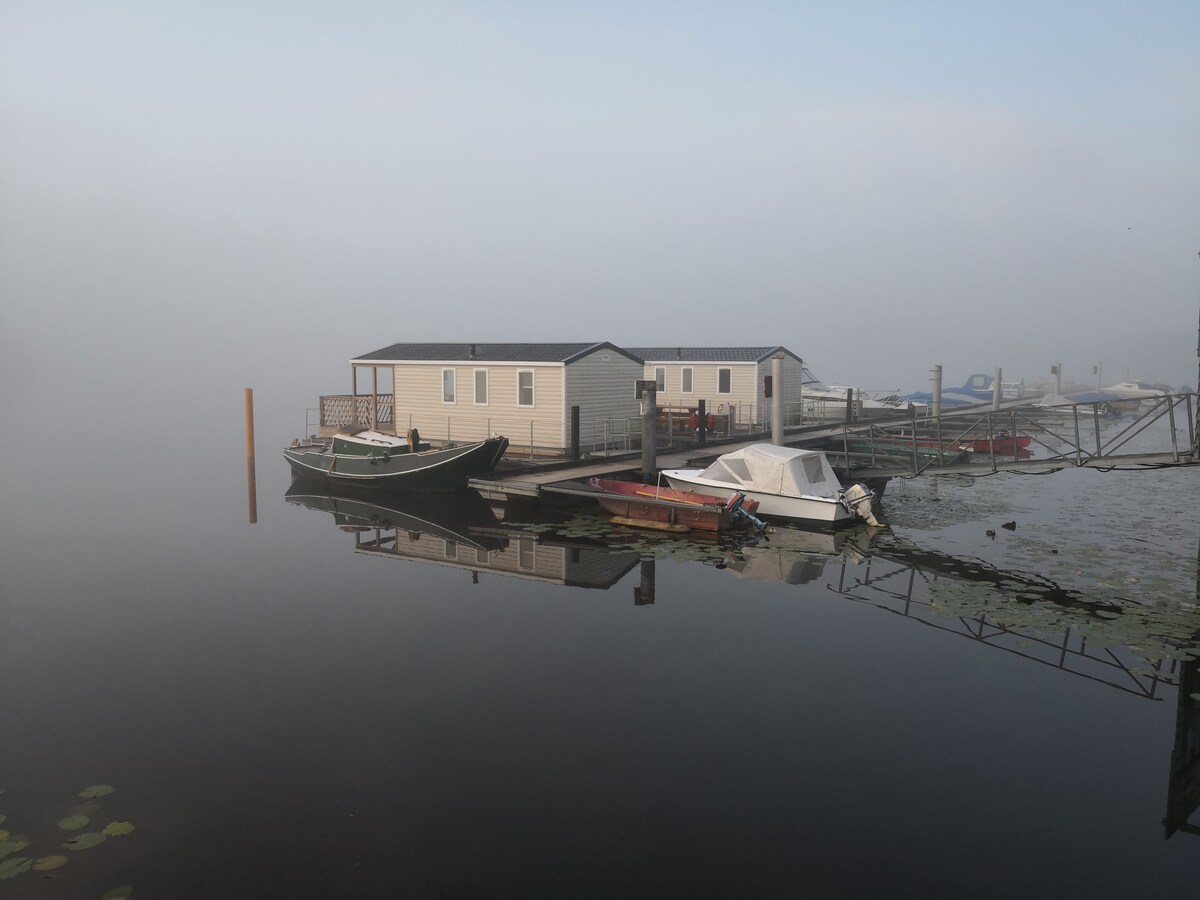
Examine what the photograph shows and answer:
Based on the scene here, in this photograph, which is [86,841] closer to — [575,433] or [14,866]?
[14,866]

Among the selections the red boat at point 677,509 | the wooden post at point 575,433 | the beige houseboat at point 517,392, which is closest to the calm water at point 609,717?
the red boat at point 677,509

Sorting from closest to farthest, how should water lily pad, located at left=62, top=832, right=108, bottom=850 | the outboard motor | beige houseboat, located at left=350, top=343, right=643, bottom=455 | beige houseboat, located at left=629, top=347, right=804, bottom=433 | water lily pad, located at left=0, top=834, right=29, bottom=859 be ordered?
water lily pad, located at left=0, top=834, right=29, bottom=859, water lily pad, located at left=62, top=832, right=108, bottom=850, the outboard motor, beige houseboat, located at left=350, top=343, right=643, bottom=455, beige houseboat, located at left=629, top=347, right=804, bottom=433

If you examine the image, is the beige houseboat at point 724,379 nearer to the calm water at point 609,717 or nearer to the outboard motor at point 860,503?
the outboard motor at point 860,503

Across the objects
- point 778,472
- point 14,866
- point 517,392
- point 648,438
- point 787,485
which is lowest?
point 14,866

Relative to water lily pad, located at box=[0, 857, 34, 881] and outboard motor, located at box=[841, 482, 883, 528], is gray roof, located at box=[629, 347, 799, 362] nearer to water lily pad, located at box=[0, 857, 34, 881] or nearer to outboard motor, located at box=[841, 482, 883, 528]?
outboard motor, located at box=[841, 482, 883, 528]

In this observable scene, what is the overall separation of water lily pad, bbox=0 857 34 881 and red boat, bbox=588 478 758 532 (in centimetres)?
1394

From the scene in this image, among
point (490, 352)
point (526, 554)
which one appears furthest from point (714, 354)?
point (526, 554)

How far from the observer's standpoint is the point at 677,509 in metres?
19.8

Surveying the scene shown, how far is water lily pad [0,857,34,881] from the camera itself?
6828 mm

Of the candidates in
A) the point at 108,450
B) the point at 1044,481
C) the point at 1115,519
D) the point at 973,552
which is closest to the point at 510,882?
the point at 973,552

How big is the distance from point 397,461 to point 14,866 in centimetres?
1822

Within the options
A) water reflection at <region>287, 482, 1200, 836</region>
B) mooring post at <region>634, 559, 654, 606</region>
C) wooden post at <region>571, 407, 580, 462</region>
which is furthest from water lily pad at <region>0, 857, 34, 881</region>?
wooden post at <region>571, 407, 580, 462</region>

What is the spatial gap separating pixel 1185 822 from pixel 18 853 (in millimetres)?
9651

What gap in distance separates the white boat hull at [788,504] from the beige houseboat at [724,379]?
1401cm
